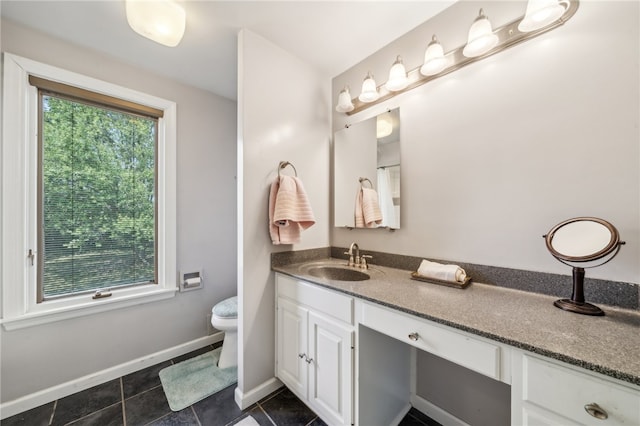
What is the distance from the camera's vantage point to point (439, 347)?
797mm

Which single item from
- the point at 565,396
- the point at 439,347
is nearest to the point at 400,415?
the point at 439,347

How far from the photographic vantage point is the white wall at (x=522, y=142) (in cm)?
83

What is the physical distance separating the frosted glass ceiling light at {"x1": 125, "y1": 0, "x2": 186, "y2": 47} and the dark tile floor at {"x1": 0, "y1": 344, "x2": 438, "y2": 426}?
2.12 metres

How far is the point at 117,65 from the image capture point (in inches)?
63.9

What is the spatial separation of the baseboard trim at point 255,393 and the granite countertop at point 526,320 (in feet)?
2.86

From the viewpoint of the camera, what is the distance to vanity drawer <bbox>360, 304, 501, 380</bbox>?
70cm

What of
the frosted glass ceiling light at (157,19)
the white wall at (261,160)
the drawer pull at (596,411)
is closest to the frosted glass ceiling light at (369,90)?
the white wall at (261,160)

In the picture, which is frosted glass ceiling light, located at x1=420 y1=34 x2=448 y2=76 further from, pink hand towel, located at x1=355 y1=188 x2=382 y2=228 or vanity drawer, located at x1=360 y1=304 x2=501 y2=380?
vanity drawer, located at x1=360 y1=304 x2=501 y2=380

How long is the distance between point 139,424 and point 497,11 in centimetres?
288

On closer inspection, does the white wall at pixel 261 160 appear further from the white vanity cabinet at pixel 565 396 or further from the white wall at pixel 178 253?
the white vanity cabinet at pixel 565 396

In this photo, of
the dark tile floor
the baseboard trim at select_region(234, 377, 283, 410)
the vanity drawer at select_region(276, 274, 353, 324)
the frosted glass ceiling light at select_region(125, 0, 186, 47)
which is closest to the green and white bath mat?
the dark tile floor

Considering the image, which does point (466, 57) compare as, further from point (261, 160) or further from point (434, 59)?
point (261, 160)

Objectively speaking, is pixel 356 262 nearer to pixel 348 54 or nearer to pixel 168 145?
pixel 348 54

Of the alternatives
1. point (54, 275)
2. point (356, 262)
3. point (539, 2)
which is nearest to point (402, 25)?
point (539, 2)
